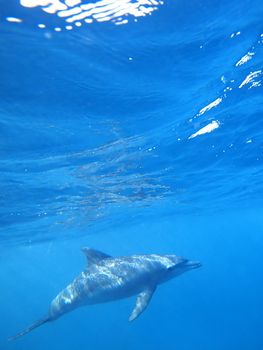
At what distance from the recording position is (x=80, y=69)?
37.4 feet

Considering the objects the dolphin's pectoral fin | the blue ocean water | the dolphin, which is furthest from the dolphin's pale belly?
the blue ocean water

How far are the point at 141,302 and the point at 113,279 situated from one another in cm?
171

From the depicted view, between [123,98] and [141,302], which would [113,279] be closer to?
[141,302]

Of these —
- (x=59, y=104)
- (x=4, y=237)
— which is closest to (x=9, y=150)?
(x=59, y=104)

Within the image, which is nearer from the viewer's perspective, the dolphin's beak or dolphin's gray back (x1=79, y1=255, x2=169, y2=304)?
dolphin's gray back (x1=79, y1=255, x2=169, y2=304)

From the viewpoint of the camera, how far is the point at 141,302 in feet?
45.8

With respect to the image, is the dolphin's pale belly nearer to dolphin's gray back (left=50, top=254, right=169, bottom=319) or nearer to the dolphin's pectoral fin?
dolphin's gray back (left=50, top=254, right=169, bottom=319)

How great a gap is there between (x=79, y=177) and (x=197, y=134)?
335 inches

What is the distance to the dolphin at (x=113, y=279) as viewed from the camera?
1505 centimetres

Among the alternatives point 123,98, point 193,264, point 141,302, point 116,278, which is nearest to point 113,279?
point 116,278

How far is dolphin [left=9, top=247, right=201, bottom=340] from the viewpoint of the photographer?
15047 mm

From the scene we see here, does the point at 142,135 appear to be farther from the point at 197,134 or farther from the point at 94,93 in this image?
the point at 94,93

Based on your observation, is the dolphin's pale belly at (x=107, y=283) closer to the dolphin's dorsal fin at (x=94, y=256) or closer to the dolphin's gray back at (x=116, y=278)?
the dolphin's gray back at (x=116, y=278)

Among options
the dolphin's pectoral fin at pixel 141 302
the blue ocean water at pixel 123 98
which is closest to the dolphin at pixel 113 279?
the dolphin's pectoral fin at pixel 141 302
